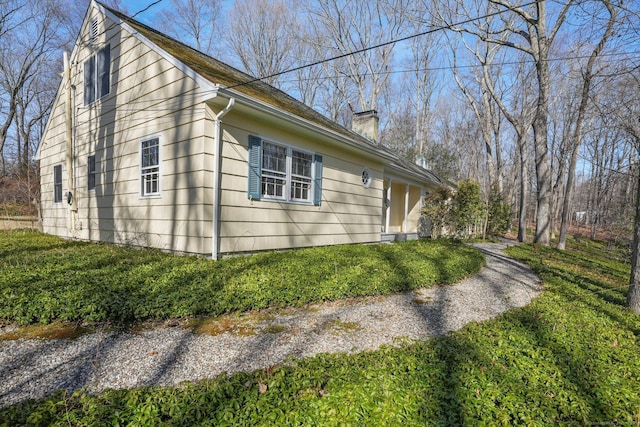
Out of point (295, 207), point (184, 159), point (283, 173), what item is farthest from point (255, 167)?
point (295, 207)

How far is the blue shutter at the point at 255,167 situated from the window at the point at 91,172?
16.2 feet

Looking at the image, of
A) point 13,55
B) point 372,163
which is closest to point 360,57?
point 372,163

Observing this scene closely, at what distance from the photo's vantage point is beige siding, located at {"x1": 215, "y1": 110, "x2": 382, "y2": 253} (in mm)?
5852

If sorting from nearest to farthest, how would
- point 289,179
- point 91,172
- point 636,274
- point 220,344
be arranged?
1. point 220,344
2. point 636,274
3. point 289,179
4. point 91,172

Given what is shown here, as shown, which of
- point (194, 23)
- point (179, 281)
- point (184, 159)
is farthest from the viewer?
point (194, 23)

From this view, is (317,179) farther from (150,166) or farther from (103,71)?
(103,71)

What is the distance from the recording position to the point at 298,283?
176 inches

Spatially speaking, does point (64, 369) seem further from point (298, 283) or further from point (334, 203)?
point (334, 203)

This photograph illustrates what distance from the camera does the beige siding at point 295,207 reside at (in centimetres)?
585

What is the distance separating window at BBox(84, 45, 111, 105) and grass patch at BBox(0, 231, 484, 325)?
4.12 metres

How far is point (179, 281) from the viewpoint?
13.8 feet

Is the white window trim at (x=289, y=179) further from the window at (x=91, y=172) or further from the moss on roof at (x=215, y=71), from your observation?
the window at (x=91, y=172)

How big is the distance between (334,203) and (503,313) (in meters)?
5.02

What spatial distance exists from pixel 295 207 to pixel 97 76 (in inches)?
244
